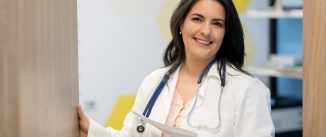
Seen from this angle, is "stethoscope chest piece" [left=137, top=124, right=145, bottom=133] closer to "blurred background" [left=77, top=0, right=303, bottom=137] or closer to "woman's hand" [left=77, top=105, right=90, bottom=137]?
"woman's hand" [left=77, top=105, right=90, bottom=137]

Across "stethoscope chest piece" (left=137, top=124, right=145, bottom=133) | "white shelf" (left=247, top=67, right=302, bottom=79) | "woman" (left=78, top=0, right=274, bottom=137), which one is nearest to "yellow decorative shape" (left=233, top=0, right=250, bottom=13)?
"white shelf" (left=247, top=67, right=302, bottom=79)

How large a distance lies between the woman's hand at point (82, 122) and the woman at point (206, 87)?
0.16 feet

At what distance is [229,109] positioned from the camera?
170 centimetres

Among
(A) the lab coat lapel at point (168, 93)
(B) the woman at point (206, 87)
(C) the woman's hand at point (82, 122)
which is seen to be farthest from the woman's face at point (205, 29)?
(C) the woman's hand at point (82, 122)

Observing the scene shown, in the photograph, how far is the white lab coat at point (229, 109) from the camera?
165 cm

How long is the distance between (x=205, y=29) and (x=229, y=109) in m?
0.26

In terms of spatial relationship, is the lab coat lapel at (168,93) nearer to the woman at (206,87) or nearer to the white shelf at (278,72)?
the woman at (206,87)

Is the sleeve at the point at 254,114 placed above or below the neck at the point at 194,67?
below

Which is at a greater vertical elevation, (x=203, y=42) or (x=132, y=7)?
(x=132, y=7)

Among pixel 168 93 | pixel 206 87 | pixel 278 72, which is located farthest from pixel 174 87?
pixel 278 72

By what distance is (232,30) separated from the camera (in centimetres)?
180

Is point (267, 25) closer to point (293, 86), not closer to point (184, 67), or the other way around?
point (293, 86)

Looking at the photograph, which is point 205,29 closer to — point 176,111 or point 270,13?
point 176,111

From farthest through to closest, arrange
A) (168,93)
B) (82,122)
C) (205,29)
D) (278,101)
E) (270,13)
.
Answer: (278,101) → (270,13) → (168,93) → (205,29) → (82,122)
